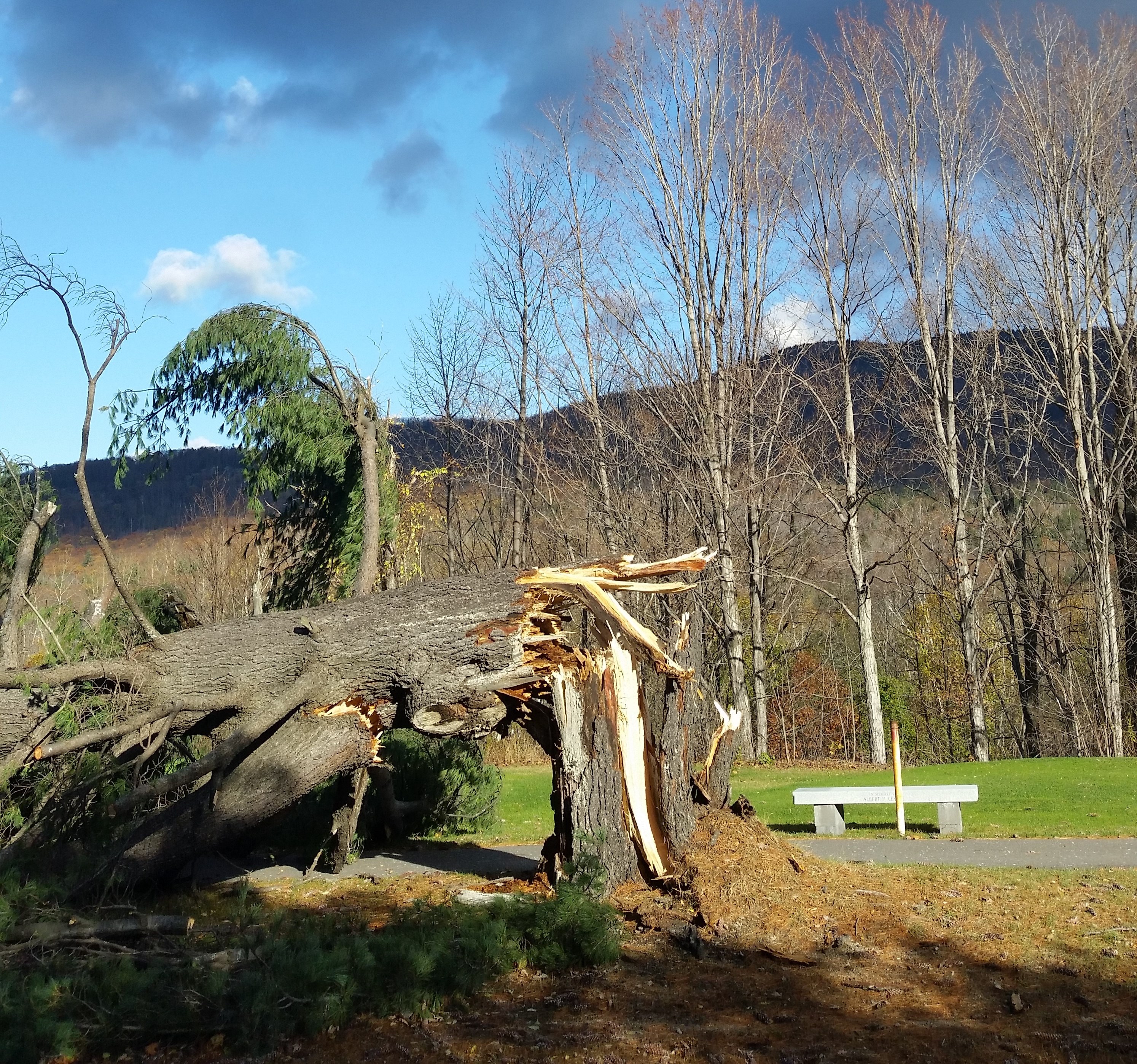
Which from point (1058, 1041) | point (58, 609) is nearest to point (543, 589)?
point (1058, 1041)

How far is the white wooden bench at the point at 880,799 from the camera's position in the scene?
10.2 meters

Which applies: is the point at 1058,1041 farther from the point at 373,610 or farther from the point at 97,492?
the point at 97,492

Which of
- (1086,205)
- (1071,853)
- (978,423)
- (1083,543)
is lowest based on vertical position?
(1071,853)

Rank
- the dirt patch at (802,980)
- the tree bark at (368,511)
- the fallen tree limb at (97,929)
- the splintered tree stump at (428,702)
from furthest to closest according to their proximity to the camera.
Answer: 1. the tree bark at (368,511)
2. the splintered tree stump at (428,702)
3. the fallen tree limb at (97,929)
4. the dirt patch at (802,980)

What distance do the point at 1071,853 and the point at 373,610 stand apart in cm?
636

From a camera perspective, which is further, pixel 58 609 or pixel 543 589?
pixel 58 609

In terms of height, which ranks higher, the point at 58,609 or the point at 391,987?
the point at 58,609

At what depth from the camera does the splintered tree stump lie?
6457 millimetres

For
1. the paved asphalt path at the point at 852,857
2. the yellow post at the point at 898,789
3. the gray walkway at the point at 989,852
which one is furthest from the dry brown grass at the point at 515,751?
the gray walkway at the point at 989,852

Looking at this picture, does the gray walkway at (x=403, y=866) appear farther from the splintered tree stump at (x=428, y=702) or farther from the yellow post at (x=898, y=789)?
the yellow post at (x=898, y=789)

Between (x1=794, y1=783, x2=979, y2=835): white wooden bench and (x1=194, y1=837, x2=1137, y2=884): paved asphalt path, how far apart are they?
16.7 inches

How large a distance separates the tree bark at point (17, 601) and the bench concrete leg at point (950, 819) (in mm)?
8447

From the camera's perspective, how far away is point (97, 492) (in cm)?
6606

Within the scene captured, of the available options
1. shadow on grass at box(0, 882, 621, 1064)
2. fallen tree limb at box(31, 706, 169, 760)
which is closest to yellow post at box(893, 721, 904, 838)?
shadow on grass at box(0, 882, 621, 1064)
